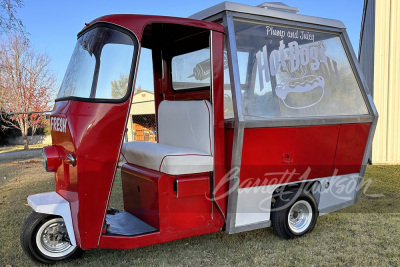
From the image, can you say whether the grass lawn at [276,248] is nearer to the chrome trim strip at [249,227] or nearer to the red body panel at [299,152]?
the chrome trim strip at [249,227]

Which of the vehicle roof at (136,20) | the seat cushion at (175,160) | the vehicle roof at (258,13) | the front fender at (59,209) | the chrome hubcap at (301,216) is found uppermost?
the vehicle roof at (258,13)

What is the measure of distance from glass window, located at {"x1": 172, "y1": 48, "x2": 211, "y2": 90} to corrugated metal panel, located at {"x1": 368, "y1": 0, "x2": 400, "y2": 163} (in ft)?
20.4

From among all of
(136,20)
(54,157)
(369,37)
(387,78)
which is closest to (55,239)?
(54,157)

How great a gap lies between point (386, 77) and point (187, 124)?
265 inches

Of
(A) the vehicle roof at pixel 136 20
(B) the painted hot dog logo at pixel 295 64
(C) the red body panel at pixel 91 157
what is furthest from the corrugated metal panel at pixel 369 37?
(C) the red body panel at pixel 91 157

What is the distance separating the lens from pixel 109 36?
3186 millimetres

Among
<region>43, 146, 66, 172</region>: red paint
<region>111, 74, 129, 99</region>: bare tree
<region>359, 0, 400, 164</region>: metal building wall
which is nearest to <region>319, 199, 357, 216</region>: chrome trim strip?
<region>111, 74, 129, 99</region>: bare tree

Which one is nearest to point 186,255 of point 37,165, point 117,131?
point 117,131

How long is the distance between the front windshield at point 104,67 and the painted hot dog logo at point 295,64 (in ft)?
4.48

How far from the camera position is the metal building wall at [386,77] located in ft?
28.2

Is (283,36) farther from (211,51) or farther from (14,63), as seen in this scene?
(14,63)

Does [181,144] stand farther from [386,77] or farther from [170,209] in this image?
[386,77]

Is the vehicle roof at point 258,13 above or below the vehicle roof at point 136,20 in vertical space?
above

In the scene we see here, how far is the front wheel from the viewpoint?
3.22 m
